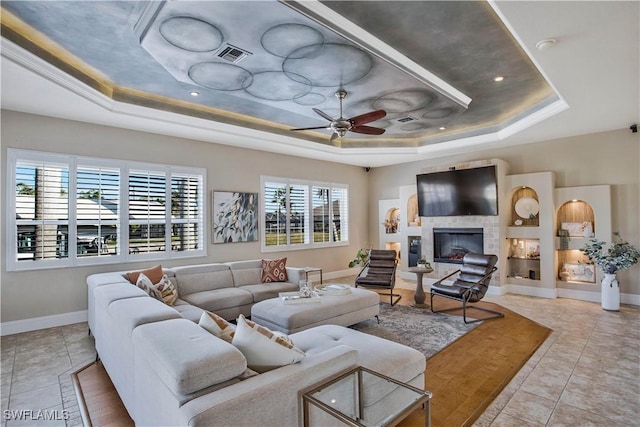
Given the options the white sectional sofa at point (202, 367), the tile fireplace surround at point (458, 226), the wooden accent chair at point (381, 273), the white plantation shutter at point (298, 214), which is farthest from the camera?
the white plantation shutter at point (298, 214)

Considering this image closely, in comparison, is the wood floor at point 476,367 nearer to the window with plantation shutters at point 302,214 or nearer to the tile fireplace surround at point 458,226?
the tile fireplace surround at point 458,226

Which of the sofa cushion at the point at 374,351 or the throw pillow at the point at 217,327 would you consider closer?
the throw pillow at the point at 217,327

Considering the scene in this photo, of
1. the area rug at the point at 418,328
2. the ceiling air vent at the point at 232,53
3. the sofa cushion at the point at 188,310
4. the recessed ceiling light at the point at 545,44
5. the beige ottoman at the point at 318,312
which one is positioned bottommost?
the area rug at the point at 418,328

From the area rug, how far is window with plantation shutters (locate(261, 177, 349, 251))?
285 cm

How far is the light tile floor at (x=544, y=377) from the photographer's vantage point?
253 cm

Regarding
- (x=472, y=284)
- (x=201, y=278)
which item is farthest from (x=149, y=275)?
(x=472, y=284)

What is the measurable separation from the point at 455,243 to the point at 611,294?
2.77m

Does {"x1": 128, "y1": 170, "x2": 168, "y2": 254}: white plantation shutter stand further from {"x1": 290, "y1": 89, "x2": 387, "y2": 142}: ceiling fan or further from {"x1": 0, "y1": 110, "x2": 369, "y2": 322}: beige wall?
{"x1": 290, "y1": 89, "x2": 387, "y2": 142}: ceiling fan

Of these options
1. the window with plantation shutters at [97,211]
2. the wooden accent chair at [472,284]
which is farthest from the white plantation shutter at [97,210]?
the wooden accent chair at [472,284]

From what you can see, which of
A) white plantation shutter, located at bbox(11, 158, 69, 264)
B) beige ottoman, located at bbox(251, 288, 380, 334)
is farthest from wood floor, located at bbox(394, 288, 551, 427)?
white plantation shutter, located at bbox(11, 158, 69, 264)

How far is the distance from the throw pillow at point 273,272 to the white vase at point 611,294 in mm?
5111

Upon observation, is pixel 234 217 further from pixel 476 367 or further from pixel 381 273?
pixel 476 367

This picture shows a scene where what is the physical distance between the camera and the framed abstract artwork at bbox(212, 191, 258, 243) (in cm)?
622

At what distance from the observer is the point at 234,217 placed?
645cm
